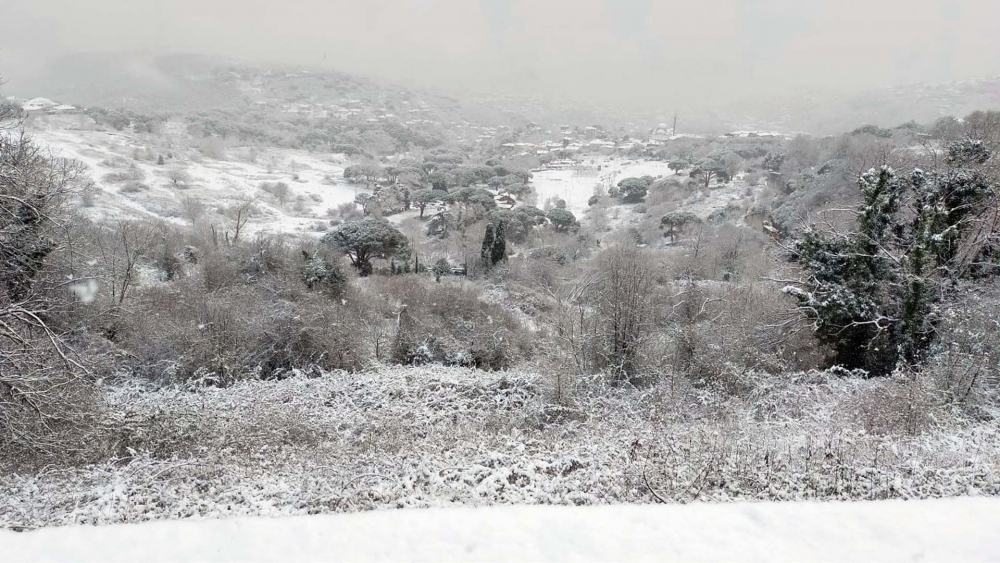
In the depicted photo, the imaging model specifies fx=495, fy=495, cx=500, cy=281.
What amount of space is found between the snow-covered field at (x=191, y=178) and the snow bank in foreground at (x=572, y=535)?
31.4 m

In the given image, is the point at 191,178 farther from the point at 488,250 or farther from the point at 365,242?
the point at 488,250

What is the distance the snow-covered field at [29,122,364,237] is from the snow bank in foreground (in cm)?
3145

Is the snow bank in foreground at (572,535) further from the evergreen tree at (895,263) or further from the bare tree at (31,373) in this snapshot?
the evergreen tree at (895,263)

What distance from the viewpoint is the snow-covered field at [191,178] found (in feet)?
124

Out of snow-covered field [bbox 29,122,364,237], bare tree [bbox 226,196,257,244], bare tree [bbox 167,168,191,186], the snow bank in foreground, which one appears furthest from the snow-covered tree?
bare tree [bbox 167,168,191,186]

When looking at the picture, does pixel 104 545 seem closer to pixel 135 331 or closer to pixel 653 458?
pixel 653 458

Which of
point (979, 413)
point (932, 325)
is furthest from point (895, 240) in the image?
point (979, 413)

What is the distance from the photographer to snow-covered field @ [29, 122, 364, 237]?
37.7 meters

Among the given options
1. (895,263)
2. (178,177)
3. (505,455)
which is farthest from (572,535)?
(178,177)

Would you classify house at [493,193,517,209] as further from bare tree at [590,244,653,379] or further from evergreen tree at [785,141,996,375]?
evergreen tree at [785,141,996,375]

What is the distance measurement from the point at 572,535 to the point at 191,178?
179ft

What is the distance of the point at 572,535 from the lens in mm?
4973

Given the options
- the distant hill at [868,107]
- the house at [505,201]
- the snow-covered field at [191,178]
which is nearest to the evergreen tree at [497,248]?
the snow-covered field at [191,178]

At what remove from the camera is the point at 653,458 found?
6.52 metres
